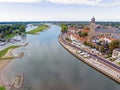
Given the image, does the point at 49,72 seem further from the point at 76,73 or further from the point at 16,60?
the point at 16,60

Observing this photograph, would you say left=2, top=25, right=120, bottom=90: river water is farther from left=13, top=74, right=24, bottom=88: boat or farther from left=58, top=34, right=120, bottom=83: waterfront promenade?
left=58, top=34, right=120, bottom=83: waterfront promenade

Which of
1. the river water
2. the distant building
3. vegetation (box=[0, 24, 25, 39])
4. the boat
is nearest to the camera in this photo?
the river water

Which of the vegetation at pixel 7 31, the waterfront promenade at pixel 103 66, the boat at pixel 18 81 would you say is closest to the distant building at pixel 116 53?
the waterfront promenade at pixel 103 66

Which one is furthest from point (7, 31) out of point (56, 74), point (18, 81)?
point (18, 81)

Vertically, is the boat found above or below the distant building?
below

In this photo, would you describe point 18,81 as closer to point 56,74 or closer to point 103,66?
point 56,74

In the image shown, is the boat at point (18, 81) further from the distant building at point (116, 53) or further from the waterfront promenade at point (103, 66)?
the distant building at point (116, 53)

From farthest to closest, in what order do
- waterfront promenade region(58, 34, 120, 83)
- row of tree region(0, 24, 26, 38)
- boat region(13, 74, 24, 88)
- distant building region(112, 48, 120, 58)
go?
row of tree region(0, 24, 26, 38) → distant building region(112, 48, 120, 58) → waterfront promenade region(58, 34, 120, 83) → boat region(13, 74, 24, 88)

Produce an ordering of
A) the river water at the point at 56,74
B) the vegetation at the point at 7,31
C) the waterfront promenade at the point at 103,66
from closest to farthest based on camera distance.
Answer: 1. the river water at the point at 56,74
2. the waterfront promenade at the point at 103,66
3. the vegetation at the point at 7,31

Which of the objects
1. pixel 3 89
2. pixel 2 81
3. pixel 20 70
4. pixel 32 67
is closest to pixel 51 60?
pixel 32 67

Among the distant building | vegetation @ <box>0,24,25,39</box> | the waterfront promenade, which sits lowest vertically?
vegetation @ <box>0,24,25,39</box>

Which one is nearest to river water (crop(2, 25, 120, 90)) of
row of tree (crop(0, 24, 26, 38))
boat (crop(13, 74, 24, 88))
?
boat (crop(13, 74, 24, 88))
